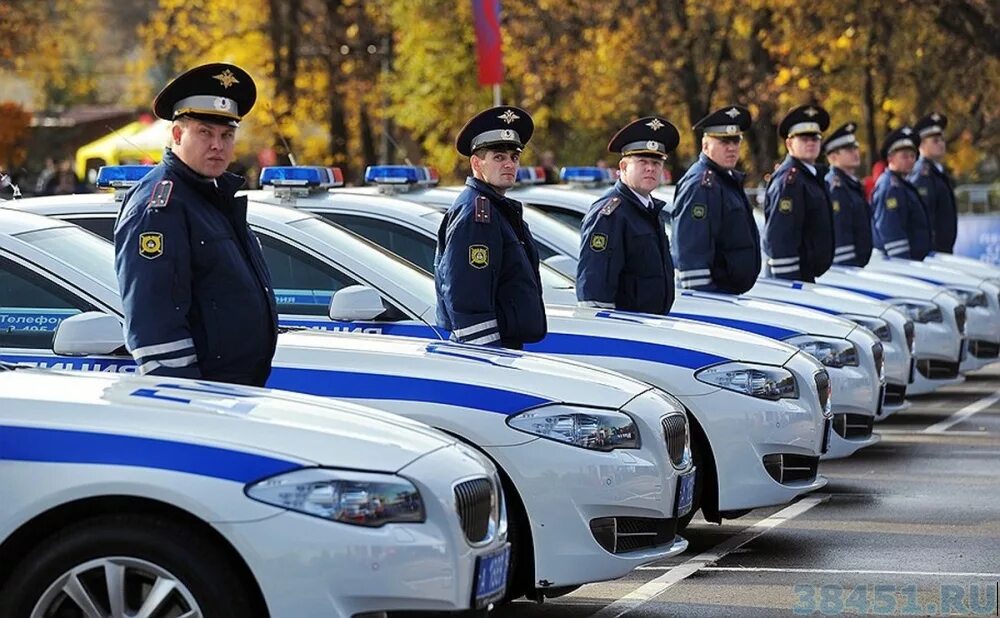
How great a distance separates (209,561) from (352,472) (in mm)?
413

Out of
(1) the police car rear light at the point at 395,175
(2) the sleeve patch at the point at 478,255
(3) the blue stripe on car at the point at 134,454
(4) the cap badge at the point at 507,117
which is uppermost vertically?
(4) the cap badge at the point at 507,117

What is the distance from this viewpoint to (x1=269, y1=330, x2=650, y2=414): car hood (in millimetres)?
6867

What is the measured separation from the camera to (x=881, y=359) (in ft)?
36.8

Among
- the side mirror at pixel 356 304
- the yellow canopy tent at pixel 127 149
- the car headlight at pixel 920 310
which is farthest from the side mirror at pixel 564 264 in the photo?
the yellow canopy tent at pixel 127 149

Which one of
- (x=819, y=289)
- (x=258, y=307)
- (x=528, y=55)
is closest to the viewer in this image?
(x=258, y=307)

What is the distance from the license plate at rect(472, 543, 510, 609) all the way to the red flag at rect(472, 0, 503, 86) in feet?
56.4

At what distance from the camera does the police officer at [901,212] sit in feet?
56.7

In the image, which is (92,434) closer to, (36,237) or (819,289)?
(36,237)

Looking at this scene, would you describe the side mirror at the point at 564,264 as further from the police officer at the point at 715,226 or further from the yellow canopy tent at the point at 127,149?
the yellow canopy tent at the point at 127,149

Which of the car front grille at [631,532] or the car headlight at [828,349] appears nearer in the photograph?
the car front grille at [631,532]

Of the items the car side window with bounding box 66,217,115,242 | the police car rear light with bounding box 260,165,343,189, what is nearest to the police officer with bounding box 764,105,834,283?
the police car rear light with bounding box 260,165,343,189

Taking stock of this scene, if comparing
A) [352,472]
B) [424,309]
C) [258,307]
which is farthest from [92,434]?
[424,309]

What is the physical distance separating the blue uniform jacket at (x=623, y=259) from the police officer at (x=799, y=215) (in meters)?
3.52

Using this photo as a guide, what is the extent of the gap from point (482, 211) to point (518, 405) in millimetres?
1453
